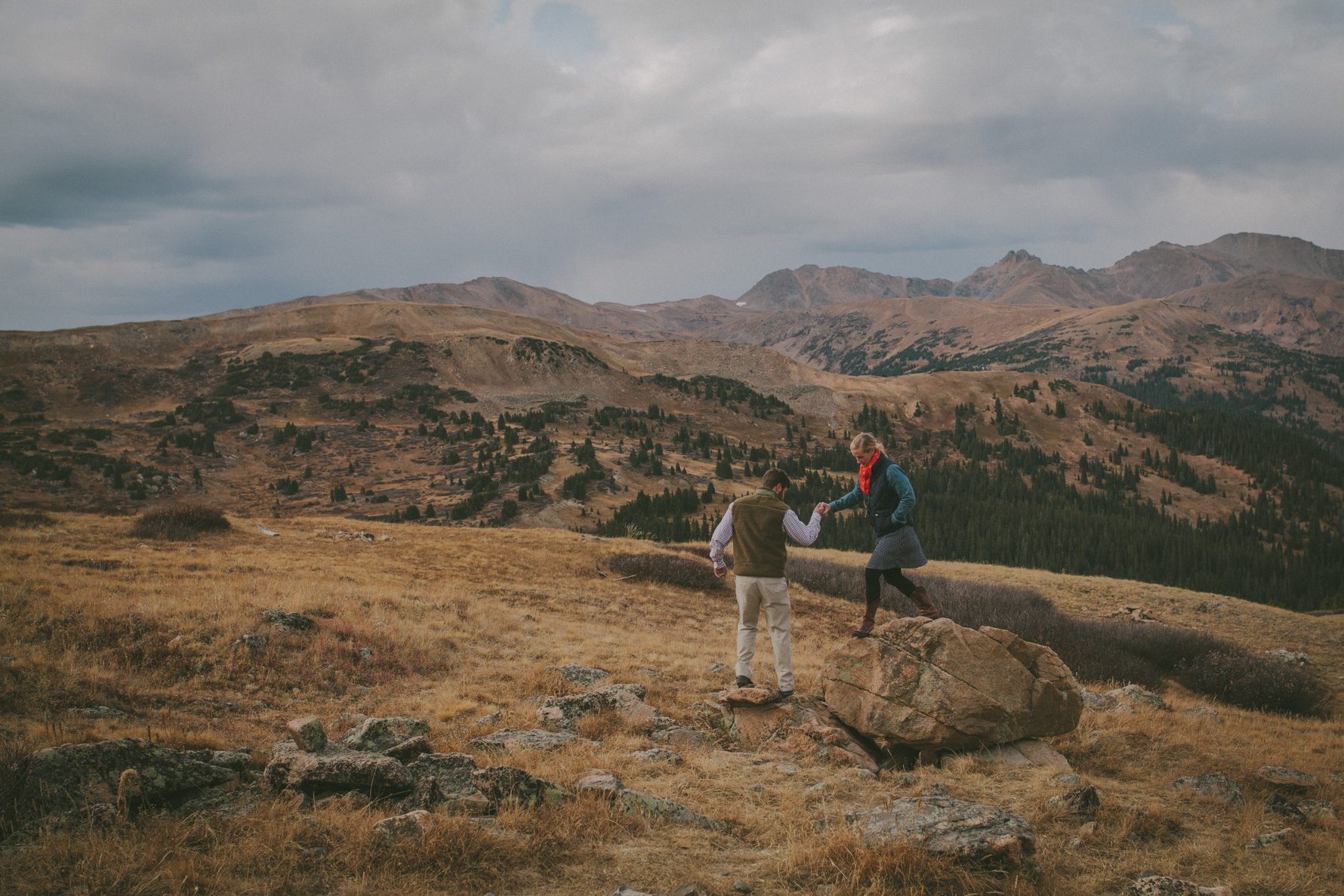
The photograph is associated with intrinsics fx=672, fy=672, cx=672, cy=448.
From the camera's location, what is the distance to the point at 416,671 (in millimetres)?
12781

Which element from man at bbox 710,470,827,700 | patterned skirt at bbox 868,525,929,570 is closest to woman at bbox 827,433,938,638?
patterned skirt at bbox 868,525,929,570

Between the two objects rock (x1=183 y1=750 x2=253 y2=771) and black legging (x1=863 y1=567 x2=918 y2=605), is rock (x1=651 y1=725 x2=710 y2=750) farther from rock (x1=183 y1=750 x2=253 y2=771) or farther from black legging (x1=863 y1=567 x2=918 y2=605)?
rock (x1=183 y1=750 x2=253 y2=771)

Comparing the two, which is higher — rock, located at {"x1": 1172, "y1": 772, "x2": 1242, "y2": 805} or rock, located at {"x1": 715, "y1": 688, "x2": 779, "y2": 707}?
rock, located at {"x1": 715, "y1": 688, "x2": 779, "y2": 707}

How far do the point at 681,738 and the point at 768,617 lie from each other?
225 cm

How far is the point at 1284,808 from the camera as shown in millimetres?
8102

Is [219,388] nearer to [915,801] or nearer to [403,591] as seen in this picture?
[403,591]

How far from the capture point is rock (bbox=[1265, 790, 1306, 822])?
313 inches

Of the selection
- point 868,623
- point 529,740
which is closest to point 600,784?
point 529,740

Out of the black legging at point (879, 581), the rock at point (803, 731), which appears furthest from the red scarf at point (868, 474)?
the rock at point (803, 731)

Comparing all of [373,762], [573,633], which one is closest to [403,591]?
[573,633]

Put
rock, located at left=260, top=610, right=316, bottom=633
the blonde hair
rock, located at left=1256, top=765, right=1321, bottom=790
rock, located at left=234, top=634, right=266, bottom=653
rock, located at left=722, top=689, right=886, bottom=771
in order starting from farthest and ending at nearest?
1. rock, located at left=260, top=610, right=316, bottom=633
2. rock, located at left=234, top=634, right=266, bottom=653
3. the blonde hair
4. rock, located at left=722, top=689, right=886, bottom=771
5. rock, located at left=1256, top=765, right=1321, bottom=790

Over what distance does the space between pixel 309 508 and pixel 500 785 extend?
5988cm

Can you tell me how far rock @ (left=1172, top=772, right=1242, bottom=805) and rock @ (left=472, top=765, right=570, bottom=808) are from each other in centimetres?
809

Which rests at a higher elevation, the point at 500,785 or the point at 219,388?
the point at 219,388
